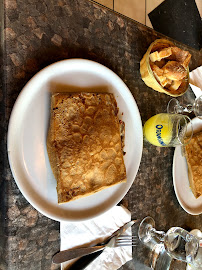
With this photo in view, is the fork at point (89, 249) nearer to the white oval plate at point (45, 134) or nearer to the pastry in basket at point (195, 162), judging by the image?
the white oval plate at point (45, 134)

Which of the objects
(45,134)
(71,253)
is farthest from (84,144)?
(71,253)

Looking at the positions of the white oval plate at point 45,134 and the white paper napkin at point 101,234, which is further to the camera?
the white paper napkin at point 101,234

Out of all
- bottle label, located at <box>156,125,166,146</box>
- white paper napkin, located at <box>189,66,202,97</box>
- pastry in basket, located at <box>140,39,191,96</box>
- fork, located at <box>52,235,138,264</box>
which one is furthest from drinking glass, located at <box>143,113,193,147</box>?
fork, located at <box>52,235,138,264</box>

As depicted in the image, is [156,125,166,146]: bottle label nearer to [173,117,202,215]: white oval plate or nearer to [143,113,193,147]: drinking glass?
[143,113,193,147]: drinking glass

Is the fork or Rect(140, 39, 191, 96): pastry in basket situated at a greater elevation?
Rect(140, 39, 191, 96): pastry in basket

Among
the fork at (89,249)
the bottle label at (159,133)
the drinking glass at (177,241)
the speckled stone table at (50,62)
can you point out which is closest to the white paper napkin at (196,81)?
the speckled stone table at (50,62)

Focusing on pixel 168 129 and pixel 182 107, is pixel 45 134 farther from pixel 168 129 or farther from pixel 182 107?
pixel 182 107
